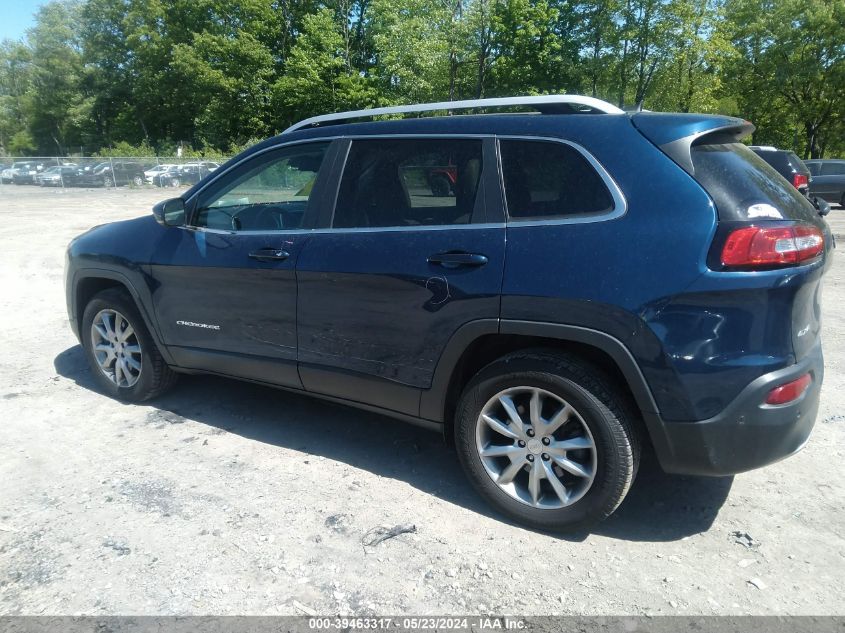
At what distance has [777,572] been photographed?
2.65 m

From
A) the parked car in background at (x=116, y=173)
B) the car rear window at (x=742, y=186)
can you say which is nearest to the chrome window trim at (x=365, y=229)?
the car rear window at (x=742, y=186)

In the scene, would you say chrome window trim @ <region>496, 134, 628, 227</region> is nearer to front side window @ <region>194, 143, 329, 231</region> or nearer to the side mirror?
front side window @ <region>194, 143, 329, 231</region>

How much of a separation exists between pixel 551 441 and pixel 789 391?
99 centimetres

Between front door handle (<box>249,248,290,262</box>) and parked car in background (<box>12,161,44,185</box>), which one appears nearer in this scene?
front door handle (<box>249,248,290,262</box>)

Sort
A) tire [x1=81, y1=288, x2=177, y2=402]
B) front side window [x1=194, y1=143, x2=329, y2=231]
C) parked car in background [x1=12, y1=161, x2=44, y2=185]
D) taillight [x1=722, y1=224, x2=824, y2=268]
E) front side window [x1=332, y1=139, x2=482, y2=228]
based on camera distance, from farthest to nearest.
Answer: parked car in background [x1=12, y1=161, x2=44, y2=185]
tire [x1=81, y1=288, x2=177, y2=402]
front side window [x1=194, y1=143, x2=329, y2=231]
front side window [x1=332, y1=139, x2=482, y2=228]
taillight [x1=722, y1=224, x2=824, y2=268]

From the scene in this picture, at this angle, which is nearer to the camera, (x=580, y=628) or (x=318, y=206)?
(x=580, y=628)

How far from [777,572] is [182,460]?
3057 mm

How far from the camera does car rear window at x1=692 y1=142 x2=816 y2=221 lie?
2510mm

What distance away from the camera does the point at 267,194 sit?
14.0 ft

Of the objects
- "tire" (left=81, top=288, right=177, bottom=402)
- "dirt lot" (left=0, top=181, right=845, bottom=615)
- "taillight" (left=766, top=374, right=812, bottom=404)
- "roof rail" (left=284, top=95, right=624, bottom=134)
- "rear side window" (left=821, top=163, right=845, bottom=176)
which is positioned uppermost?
"roof rail" (left=284, top=95, right=624, bottom=134)

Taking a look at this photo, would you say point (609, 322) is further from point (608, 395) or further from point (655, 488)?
point (655, 488)

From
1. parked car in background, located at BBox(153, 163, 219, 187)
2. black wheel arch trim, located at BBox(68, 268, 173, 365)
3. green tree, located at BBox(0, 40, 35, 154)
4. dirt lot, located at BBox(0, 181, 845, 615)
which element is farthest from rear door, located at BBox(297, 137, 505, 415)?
green tree, located at BBox(0, 40, 35, 154)

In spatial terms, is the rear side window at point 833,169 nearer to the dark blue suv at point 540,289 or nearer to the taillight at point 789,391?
the dark blue suv at point 540,289

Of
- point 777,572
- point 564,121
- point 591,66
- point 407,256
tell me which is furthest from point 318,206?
point 591,66
